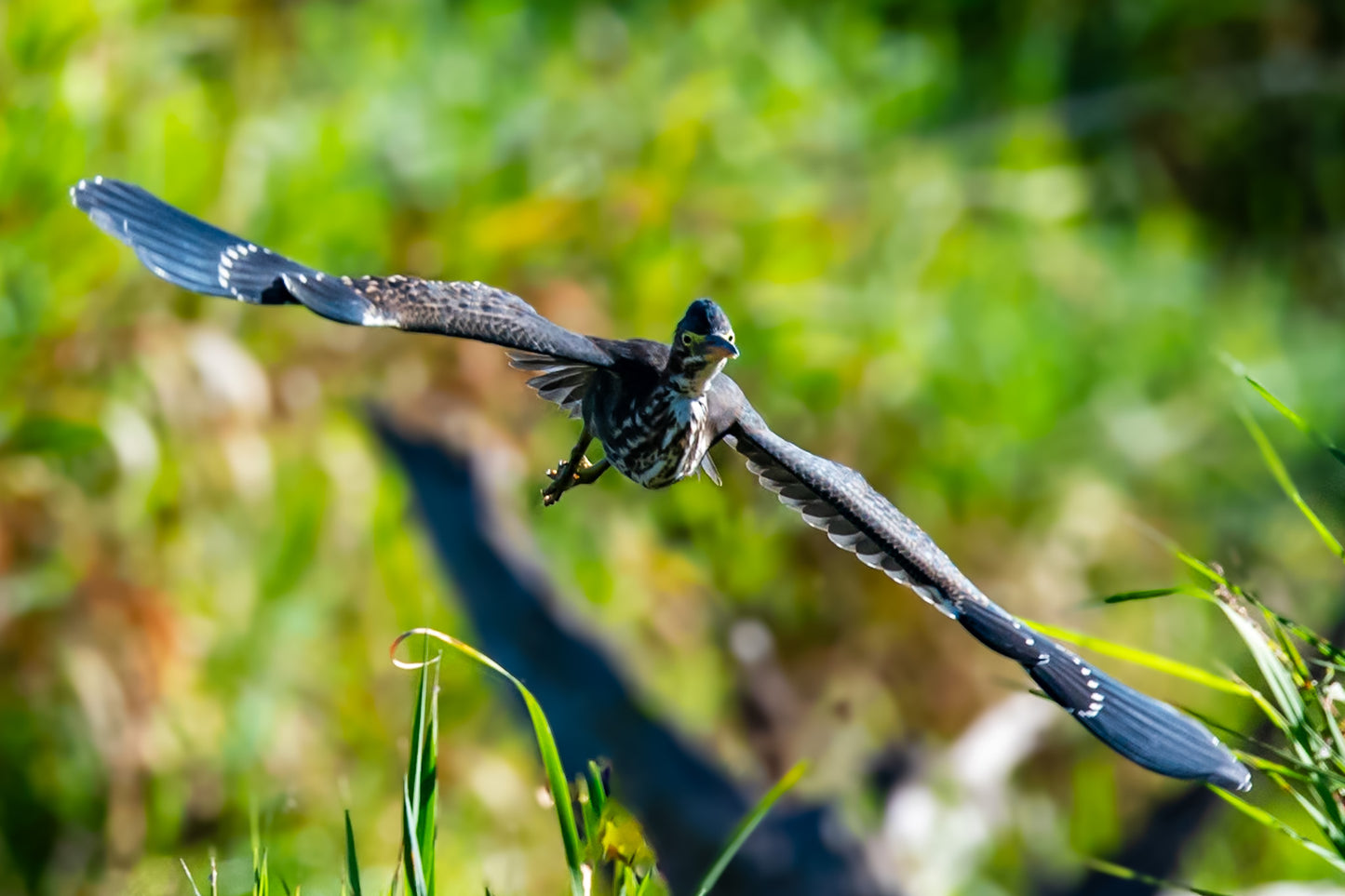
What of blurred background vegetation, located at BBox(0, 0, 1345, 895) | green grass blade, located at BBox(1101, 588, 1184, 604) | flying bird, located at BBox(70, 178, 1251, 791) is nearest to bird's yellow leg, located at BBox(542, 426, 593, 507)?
flying bird, located at BBox(70, 178, 1251, 791)

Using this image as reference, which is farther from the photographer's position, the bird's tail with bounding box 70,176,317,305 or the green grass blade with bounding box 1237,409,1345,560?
the green grass blade with bounding box 1237,409,1345,560

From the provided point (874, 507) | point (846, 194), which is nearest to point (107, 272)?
point (846, 194)

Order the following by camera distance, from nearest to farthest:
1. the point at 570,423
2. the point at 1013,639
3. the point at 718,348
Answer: the point at 718,348
the point at 1013,639
the point at 570,423

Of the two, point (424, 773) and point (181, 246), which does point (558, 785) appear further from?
point (181, 246)

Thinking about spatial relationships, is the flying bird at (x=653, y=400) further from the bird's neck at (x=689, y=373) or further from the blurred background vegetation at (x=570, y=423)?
the blurred background vegetation at (x=570, y=423)

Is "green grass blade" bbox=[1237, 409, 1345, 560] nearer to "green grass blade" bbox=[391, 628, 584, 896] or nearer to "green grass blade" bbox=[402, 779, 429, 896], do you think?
"green grass blade" bbox=[391, 628, 584, 896]

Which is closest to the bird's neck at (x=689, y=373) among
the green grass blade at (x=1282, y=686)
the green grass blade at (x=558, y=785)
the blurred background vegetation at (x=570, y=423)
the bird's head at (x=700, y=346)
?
the bird's head at (x=700, y=346)

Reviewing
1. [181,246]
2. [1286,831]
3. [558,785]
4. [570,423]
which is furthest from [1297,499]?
[570,423]
